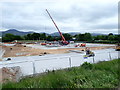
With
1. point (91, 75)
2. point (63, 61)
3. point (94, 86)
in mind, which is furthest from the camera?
point (63, 61)

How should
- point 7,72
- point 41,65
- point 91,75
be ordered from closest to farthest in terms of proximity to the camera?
point 91,75, point 7,72, point 41,65

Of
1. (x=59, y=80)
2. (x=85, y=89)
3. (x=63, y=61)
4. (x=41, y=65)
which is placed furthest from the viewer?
(x=63, y=61)

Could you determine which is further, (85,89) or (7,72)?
(7,72)

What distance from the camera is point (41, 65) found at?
307 inches

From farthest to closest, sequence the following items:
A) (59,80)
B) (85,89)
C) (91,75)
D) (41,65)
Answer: (41,65) < (91,75) < (59,80) < (85,89)

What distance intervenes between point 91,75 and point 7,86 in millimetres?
3254

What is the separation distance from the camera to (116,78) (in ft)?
15.5

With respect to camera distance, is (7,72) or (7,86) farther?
(7,72)

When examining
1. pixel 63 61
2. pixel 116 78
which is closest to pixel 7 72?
pixel 63 61

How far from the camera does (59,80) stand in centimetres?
447

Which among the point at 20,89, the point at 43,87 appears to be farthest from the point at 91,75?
the point at 20,89

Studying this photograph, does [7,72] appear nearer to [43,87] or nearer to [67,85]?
[43,87]

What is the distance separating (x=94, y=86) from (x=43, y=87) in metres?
1.69

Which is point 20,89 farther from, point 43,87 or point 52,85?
point 52,85
